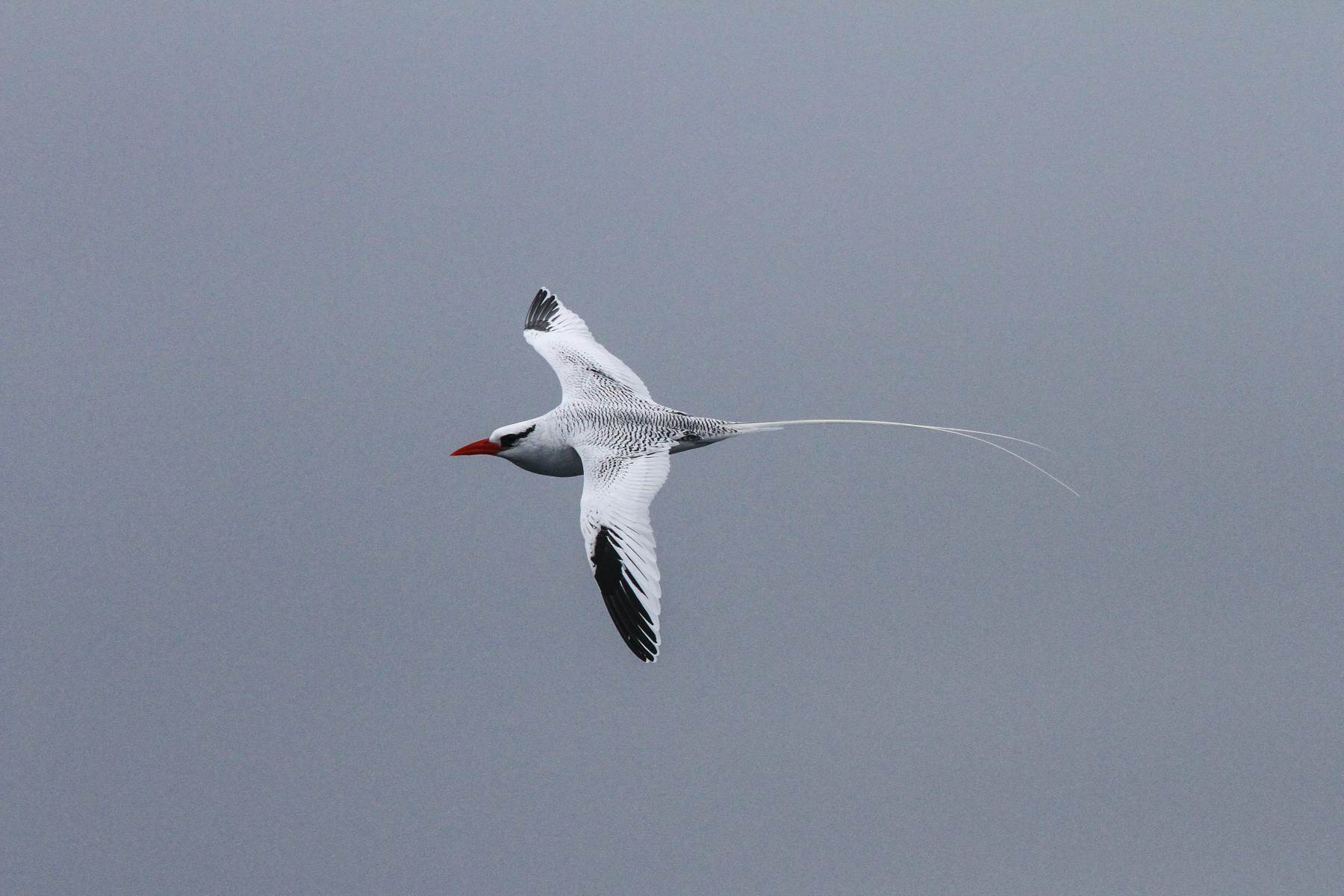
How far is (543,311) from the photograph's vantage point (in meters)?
15.8

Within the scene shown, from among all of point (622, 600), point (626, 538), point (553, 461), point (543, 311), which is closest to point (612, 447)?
point (553, 461)

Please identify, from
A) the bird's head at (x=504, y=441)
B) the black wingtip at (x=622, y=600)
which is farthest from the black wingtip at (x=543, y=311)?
the black wingtip at (x=622, y=600)

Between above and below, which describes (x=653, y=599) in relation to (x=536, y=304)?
below

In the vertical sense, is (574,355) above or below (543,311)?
below

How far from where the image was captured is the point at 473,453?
12.1 meters

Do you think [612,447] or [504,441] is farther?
[504,441]

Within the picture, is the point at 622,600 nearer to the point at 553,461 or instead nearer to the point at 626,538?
the point at 626,538

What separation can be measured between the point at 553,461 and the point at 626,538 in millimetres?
2279

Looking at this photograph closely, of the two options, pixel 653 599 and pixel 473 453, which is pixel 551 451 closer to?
pixel 473 453

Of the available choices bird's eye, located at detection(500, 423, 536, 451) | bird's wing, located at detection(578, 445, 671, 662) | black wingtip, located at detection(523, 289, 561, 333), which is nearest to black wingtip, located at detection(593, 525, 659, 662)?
bird's wing, located at detection(578, 445, 671, 662)

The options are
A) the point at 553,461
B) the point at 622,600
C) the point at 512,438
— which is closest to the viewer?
the point at 622,600

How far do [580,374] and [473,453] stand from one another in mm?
2256

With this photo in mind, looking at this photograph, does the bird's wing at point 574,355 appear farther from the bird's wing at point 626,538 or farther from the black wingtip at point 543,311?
the bird's wing at point 626,538

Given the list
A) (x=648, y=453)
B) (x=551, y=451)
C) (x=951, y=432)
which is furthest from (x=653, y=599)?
(x=951, y=432)
